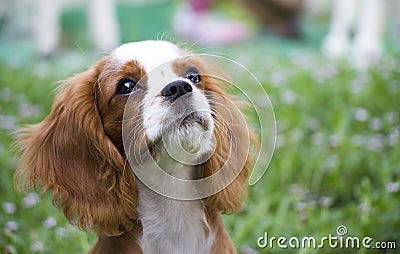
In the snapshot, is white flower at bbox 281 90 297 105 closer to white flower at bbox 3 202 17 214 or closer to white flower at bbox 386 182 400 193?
white flower at bbox 386 182 400 193

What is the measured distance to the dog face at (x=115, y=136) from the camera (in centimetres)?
216

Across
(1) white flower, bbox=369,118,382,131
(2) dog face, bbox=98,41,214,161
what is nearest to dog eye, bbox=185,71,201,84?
(2) dog face, bbox=98,41,214,161

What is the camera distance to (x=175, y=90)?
2.06 meters

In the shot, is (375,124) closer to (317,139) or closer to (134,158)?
(317,139)

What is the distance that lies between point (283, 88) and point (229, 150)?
2.46 meters

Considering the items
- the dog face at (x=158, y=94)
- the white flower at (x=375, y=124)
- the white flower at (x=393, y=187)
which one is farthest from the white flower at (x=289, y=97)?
the dog face at (x=158, y=94)

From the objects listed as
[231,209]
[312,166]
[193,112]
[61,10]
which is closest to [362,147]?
[312,166]

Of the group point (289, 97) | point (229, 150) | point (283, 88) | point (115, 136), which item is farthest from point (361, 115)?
point (115, 136)

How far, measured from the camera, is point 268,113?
271 cm

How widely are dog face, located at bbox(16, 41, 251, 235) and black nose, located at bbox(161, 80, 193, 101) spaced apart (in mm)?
52

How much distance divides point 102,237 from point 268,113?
84 centimetres

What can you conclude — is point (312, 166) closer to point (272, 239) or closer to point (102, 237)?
point (272, 239)

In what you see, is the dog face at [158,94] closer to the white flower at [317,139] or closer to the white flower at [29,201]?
the white flower at [29,201]

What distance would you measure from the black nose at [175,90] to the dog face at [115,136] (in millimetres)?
52
